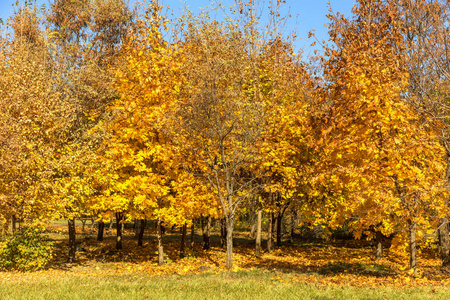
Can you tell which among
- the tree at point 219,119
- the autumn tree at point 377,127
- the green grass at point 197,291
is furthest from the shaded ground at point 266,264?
the tree at point 219,119

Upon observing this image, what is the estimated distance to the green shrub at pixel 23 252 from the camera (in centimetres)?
1460

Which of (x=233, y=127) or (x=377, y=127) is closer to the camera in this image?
(x=377, y=127)

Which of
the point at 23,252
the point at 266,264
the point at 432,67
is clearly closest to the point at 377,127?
the point at 432,67

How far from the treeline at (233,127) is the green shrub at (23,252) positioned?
2.59 ft

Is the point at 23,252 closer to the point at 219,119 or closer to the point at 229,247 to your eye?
the point at 229,247

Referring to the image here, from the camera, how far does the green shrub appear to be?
1460 centimetres

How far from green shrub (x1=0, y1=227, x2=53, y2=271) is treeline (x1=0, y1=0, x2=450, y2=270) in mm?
789

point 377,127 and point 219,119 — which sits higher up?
point 219,119

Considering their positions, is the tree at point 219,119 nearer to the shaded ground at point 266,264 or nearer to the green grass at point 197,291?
the shaded ground at point 266,264

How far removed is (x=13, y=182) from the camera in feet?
39.8

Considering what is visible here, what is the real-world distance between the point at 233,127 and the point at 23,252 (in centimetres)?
969

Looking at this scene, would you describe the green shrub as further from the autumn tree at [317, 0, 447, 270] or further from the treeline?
the autumn tree at [317, 0, 447, 270]

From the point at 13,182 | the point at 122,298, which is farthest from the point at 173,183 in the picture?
the point at 122,298

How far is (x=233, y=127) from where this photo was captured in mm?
15336
